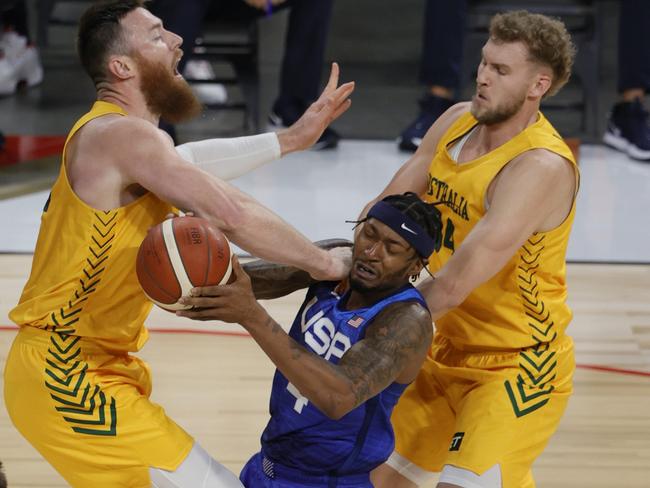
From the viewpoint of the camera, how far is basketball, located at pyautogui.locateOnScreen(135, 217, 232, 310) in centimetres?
338

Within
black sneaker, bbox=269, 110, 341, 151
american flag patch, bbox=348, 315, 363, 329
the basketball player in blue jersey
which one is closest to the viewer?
the basketball player in blue jersey

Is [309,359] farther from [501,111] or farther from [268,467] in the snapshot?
[501,111]

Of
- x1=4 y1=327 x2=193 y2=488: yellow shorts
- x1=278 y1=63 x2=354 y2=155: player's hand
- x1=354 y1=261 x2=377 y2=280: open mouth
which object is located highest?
x1=278 y1=63 x2=354 y2=155: player's hand

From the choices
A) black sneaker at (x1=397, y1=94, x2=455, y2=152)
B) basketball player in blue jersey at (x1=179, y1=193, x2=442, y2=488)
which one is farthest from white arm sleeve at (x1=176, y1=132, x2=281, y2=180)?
black sneaker at (x1=397, y1=94, x2=455, y2=152)

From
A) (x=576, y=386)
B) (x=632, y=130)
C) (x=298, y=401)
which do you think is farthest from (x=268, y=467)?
(x=632, y=130)

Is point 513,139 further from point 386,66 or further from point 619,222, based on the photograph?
point 386,66

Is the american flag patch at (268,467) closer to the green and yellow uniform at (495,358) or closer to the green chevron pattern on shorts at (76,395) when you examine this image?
the green chevron pattern on shorts at (76,395)

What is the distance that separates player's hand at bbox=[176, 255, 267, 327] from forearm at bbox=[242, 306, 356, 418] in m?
0.02

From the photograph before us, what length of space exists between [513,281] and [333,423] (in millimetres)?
859

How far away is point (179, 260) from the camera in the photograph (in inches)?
134

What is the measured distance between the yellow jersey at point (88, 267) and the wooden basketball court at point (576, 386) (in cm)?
130

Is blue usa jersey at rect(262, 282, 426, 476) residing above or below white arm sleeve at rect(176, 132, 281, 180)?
below

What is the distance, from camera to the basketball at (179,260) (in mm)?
3376

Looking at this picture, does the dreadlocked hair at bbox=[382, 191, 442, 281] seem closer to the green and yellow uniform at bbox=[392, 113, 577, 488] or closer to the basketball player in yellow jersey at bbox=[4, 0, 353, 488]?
the basketball player in yellow jersey at bbox=[4, 0, 353, 488]
